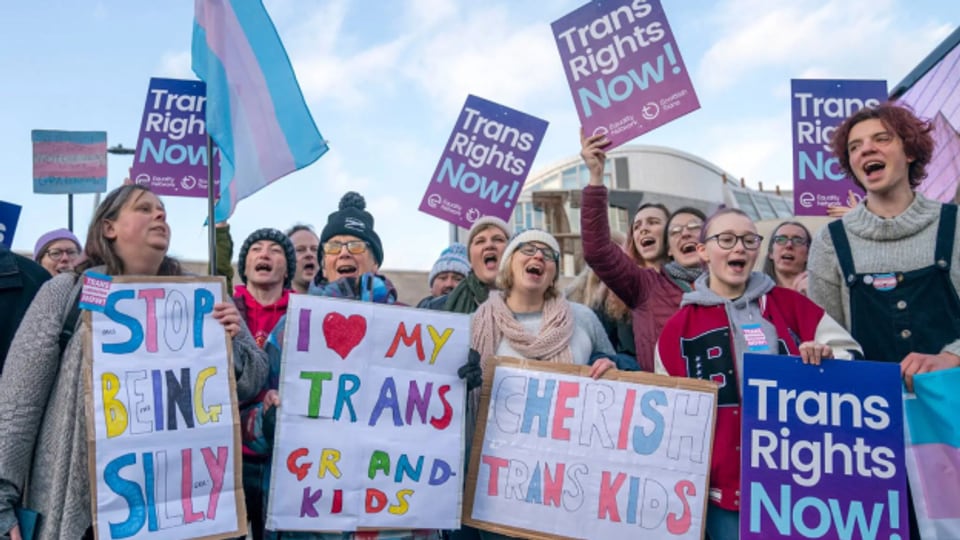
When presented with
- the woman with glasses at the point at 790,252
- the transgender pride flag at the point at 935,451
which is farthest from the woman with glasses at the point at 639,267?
the transgender pride flag at the point at 935,451

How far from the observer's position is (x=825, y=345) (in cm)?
319

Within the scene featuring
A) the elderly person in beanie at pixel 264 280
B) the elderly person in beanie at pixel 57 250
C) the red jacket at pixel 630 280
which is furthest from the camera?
the elderly person in beanie at pixel 57 250

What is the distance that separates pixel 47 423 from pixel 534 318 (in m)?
2.05

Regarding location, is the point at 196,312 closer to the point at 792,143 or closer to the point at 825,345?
the point at 825,345

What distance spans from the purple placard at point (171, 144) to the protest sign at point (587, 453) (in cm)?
381

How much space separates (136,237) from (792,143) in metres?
5.07

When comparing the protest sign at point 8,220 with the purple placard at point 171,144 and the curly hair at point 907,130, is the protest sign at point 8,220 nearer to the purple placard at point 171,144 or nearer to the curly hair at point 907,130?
the purple placard at point 171,144

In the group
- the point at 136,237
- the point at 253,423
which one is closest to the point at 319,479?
the point at 253,423

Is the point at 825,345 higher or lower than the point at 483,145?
lower

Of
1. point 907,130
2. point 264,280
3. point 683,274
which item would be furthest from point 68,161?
point 907,130

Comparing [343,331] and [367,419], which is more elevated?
[343,331]

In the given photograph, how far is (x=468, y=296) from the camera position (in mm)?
4578

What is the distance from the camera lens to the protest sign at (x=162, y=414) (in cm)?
289

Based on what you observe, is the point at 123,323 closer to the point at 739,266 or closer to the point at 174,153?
the point at 739,266
